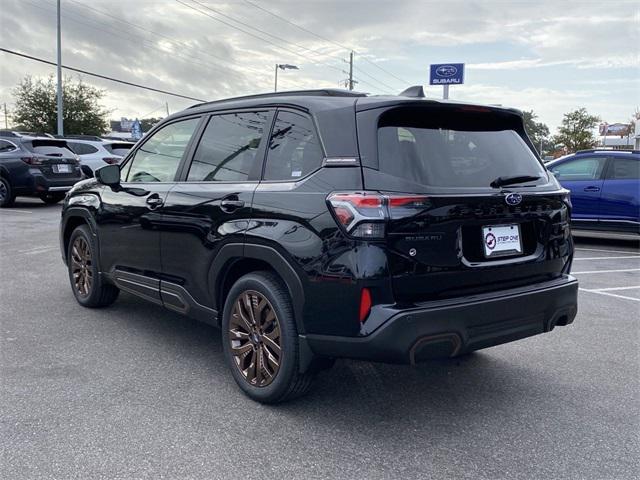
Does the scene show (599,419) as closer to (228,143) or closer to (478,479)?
(478,479)

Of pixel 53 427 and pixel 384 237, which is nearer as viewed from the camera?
pixel 384 237

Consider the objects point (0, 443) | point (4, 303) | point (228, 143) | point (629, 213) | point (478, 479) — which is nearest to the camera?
point (478, 479)

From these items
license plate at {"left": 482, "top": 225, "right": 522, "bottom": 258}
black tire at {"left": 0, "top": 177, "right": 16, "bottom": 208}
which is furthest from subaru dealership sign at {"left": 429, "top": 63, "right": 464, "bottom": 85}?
license plate at {"left": 482, "top": 225, "right": 522, "bottom": 258}

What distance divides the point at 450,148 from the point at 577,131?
54417 millimetres

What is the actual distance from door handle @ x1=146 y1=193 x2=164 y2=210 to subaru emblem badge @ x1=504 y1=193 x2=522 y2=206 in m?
2.34

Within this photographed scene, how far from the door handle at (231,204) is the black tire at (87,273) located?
79.3 inches

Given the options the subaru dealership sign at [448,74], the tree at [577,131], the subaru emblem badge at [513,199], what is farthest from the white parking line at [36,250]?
the tree at [577,131]

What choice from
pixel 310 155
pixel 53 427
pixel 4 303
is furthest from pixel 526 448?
pixel 4 303

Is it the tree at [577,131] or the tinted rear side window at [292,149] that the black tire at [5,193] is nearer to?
the tinted rear side window at [292,149]

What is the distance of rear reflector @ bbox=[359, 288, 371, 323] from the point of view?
2.75 metres

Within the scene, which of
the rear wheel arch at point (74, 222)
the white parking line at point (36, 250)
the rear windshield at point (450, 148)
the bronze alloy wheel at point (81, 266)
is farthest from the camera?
the white parking line at point (36, 250)

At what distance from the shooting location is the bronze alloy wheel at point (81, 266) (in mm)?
5199

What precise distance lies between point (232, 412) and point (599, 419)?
2051 mm

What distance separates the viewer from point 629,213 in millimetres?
9477
